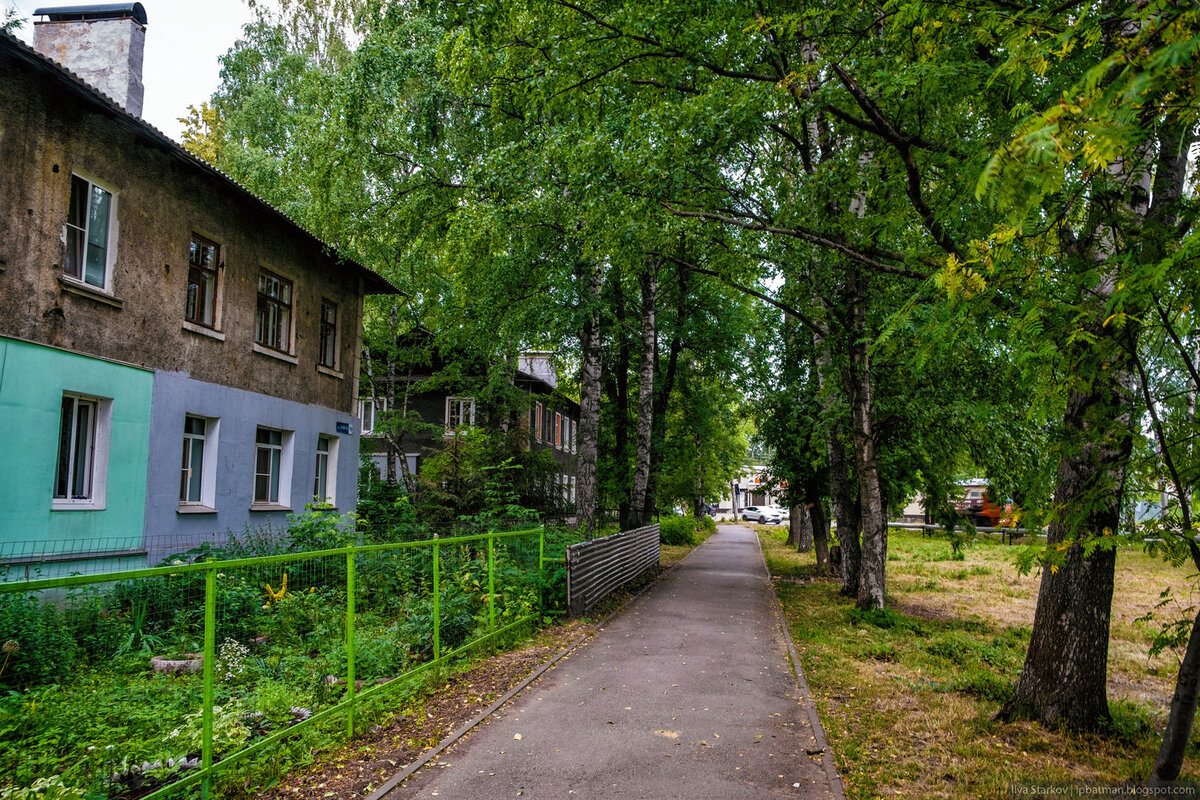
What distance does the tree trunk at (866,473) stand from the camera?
12.3 meters

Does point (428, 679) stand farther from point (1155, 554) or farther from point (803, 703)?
point (1155, 554)

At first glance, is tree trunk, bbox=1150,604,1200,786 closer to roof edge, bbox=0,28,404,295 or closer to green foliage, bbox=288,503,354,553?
green foliage, bbox=288,503,354,553

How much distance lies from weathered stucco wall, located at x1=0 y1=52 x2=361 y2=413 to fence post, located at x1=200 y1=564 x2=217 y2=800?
7.45 m

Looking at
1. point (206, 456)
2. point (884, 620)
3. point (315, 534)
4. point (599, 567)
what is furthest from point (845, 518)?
point (206, 456)

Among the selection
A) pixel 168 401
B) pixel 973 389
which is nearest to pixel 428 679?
pixel 168 401

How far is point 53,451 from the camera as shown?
32.7ft

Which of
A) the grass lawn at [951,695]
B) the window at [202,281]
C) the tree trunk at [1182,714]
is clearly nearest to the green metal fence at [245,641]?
the grass lawn at [951,695]

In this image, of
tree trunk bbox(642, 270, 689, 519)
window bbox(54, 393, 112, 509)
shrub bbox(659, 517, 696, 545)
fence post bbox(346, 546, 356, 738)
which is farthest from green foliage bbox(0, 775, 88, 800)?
shrub bbox(659, 517, 696, 545)

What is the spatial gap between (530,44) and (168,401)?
7.95 metres

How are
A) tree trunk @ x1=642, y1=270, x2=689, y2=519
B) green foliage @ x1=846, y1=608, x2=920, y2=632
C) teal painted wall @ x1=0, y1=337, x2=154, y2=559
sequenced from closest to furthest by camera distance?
teal painted wall @ x1=0, y1=337, x2=154, y2=559
green foliage @ x1=846, y1=608, x2=920, y2=632
tree trunk @ x1=642, y1=270, x2=689, y2=519

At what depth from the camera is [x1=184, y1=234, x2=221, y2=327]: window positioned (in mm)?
13070

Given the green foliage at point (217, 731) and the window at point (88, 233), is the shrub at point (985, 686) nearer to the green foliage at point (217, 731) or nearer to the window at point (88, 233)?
the green foliage at point (217, 731)

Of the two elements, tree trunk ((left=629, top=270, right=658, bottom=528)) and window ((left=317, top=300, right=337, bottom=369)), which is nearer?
window ((left=317, top=300, right=337, bottom=369))

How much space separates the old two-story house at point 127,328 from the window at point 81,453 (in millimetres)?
24
